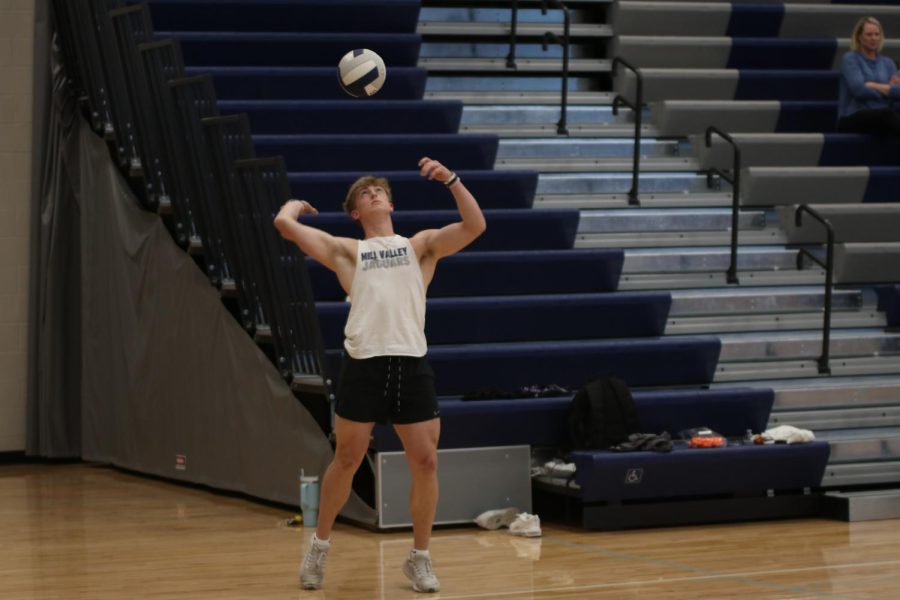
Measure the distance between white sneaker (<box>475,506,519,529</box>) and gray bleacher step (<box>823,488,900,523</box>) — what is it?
152 cm

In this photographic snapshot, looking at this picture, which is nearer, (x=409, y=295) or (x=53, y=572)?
(x=409, y=295)

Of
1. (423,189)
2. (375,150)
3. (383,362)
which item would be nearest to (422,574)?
(383,362)

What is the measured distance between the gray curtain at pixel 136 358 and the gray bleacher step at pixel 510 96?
2.02 meters

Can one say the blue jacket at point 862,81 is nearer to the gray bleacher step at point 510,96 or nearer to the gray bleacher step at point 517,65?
the gray bleacher step at point 510,96

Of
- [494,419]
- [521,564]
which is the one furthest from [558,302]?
[521,564]

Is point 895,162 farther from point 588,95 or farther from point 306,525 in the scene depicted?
point 306,525

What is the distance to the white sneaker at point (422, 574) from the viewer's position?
228 inches

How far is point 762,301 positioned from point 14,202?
4.82 metres

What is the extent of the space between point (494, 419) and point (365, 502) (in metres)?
0.70

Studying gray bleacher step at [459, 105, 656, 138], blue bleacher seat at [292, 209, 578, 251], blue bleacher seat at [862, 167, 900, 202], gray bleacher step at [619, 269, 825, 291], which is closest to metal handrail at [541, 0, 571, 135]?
gray bleacher step at [459, 105, 656, 138]

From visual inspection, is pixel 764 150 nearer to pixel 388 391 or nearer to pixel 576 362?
pixel 576 362

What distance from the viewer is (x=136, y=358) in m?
9.58

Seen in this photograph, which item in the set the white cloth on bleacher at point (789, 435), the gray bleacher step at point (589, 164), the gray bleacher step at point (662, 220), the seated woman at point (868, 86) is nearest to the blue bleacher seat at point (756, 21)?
the seated woman at point (868, 86)

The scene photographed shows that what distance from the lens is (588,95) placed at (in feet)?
33.8
